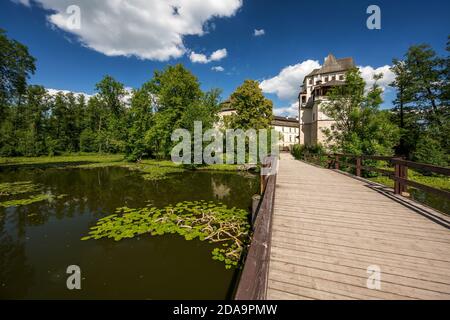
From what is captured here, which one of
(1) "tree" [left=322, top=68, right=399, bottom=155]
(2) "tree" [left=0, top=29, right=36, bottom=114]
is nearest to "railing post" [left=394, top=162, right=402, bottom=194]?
(1) "tree" [left=322, top=68, right=399, bottom=155]

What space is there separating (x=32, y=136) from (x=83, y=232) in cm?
4201

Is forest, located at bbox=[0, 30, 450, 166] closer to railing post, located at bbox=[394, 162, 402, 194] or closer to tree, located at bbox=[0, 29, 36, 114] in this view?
tree, located at bbox=[0, 29, 36, 114]

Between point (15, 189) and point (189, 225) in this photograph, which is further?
point (15, 189)

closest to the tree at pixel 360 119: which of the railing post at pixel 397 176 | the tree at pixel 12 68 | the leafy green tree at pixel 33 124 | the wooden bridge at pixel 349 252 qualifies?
the railing post at pixel 397 176

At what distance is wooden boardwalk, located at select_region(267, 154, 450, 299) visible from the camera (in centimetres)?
229

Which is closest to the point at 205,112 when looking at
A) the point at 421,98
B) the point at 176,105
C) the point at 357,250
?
the point at 176,105

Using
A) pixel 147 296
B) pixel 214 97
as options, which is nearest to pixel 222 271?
pixel 147 296

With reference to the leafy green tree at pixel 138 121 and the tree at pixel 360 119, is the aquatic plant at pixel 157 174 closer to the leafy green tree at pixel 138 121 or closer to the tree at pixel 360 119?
the leafy green tree at pixel 138 121

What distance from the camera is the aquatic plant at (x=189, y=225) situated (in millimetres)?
5457

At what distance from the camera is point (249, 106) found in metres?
25.6

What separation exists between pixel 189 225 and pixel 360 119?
16849 millimetres

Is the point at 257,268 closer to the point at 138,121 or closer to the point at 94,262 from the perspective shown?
the point at 94,262

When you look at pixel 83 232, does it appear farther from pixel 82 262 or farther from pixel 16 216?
pixel 16 216

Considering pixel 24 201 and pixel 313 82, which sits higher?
pixel 313 82
